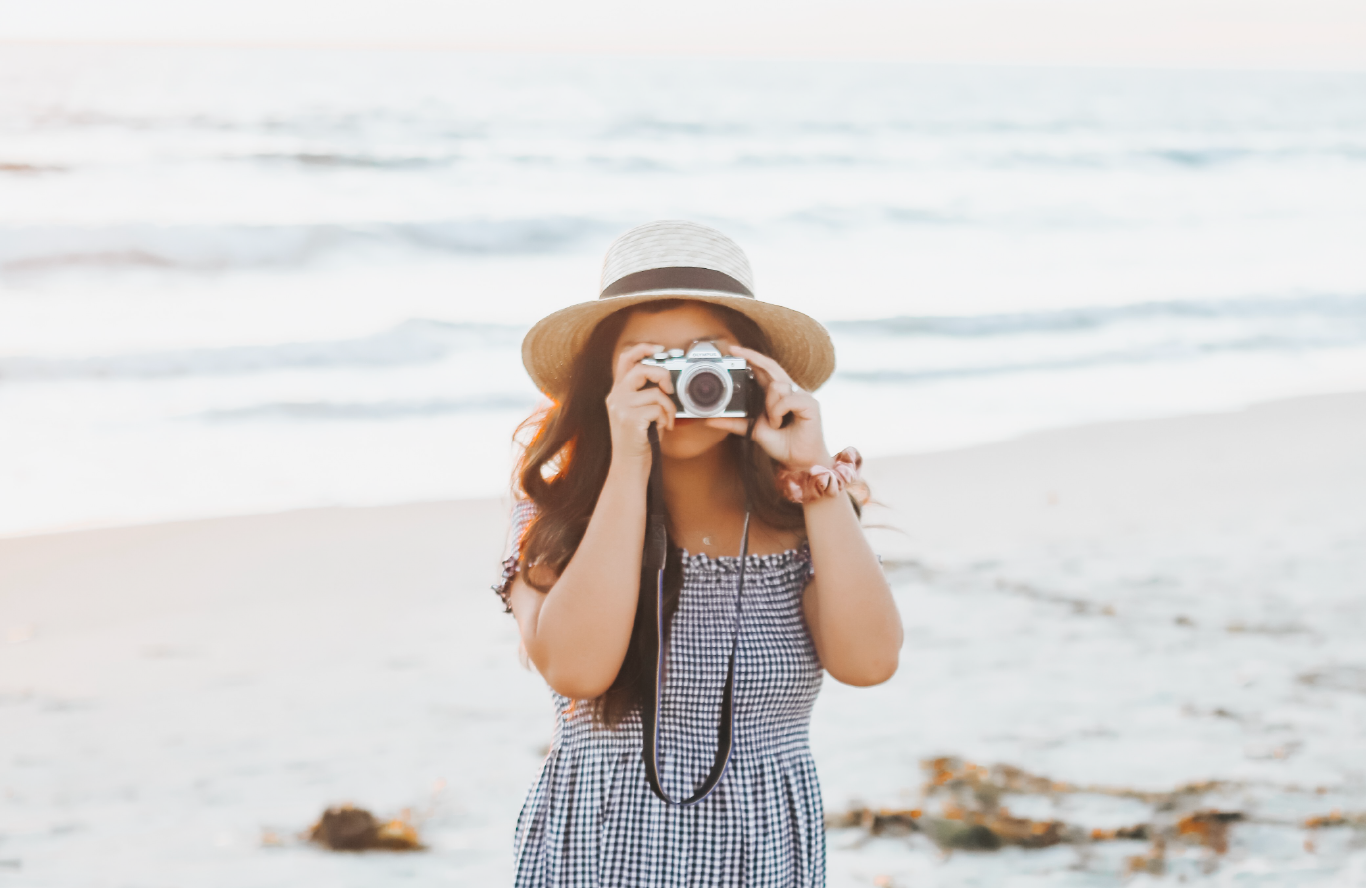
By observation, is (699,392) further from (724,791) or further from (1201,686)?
(1201,686)

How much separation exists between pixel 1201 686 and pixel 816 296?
802 centimetres

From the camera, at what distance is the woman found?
1557mm

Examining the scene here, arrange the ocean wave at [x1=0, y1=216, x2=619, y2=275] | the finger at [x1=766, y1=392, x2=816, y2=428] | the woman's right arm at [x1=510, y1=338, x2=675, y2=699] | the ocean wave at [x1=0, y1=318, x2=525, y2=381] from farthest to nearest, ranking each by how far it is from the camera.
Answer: the ocean wave at [x1=0, y1=216, x2=619, y2=275] → the ocean wave at [x1=0, y1=318, x2=525, y2=381] → the finger at [x1=766, y1=392, x2=816, y2=428] → the woman's right arm at [x1=510, y1=338, x2=675, y2=699]

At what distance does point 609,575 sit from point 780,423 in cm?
31

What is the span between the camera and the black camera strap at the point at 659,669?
155cm

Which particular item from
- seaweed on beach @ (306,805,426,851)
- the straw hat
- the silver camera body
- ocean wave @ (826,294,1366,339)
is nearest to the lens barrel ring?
the silver camera body

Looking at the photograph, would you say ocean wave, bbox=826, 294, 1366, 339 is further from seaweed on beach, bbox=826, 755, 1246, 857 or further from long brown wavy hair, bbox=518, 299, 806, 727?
long brown wavy hair, bbox=518, 299, 806, 727

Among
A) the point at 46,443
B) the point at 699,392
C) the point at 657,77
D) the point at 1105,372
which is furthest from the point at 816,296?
the point at 657,77

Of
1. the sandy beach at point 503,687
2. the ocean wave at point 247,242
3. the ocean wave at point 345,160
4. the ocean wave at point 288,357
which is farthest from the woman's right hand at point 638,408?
the ocean wave at point 345,160

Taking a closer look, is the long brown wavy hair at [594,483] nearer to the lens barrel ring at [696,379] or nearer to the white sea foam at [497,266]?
the lens barrel ring at [696,379]

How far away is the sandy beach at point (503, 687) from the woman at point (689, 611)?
132 cm

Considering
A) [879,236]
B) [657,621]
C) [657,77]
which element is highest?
[657,77]

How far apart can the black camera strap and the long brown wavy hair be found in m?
0.02

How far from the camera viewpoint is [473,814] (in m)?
3.14
